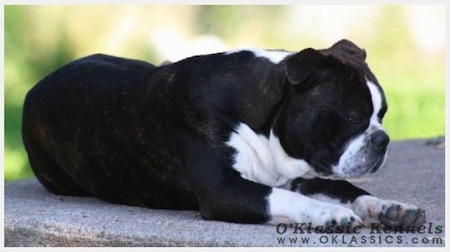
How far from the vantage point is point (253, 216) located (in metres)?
4.34

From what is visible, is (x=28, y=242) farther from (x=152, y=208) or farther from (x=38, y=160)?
(x=38, y=160)

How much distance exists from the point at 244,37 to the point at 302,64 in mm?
5823

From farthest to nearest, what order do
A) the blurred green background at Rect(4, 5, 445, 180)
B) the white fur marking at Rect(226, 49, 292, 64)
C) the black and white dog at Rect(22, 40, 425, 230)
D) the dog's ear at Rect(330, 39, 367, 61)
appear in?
1. the blurred green background at Rect(4, 5, 445, 180)
2. the dog's ear at Rect(330, 39, 367, 61)
3. the white fur marking at Rect(226, 49, 292, 64)
4. the black and white dog at Rect(22, 40, 425, 230)

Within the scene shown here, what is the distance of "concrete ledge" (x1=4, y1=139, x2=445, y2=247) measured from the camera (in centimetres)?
409

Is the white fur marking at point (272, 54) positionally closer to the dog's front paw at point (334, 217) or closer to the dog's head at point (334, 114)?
the dog's head at point (334, 114)

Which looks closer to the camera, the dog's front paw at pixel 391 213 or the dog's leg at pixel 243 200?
the dog's leg at pixel 243 200

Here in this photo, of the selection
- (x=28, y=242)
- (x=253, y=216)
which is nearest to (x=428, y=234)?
(x=253, y=216)

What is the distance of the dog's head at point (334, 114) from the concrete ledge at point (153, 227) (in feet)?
1.13

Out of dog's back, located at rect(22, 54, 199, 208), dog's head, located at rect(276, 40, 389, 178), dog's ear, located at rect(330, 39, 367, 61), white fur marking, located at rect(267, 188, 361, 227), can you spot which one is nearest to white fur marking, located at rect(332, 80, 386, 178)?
dog's head, located at rect(276, 40, 389, 178)

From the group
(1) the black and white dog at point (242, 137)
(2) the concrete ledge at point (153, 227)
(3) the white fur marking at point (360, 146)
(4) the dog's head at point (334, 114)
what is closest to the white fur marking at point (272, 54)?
(1) the black and white dog at point (242, 137)

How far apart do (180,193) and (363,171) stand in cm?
86

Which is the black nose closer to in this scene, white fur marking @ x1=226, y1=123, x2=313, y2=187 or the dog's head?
the dog's head

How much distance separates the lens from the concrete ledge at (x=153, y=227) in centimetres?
409

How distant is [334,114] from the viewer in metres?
4.38
